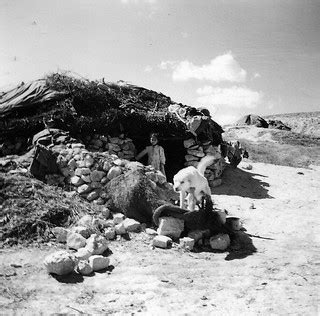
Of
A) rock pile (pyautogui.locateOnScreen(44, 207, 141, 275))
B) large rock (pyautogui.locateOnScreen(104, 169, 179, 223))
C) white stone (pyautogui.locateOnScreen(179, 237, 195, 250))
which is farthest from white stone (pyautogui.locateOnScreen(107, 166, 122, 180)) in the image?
white stone (pyautogui.locateOnScreen(179, 237, 195, 250))

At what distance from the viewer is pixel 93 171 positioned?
6922mm

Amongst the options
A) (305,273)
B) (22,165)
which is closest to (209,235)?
(305,273)

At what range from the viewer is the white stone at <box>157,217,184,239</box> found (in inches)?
224

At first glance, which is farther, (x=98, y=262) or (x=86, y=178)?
(x=86, y=178)

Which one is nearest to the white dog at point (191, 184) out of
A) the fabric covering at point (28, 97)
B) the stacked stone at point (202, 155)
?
the stacked stone at point (202, 155)

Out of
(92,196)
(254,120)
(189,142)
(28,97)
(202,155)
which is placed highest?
(254,120)

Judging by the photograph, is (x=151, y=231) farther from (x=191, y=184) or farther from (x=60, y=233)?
(x=60, y=233)

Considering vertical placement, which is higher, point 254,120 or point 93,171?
point 254,120

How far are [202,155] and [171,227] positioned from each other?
5.32m

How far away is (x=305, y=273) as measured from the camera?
446 cm

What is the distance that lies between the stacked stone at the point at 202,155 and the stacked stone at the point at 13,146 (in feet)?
16.2

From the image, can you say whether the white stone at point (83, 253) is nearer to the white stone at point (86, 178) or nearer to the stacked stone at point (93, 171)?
the stacked stone at point (93, 171)

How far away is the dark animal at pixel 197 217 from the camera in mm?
5801

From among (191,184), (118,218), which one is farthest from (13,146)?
(191,184)
